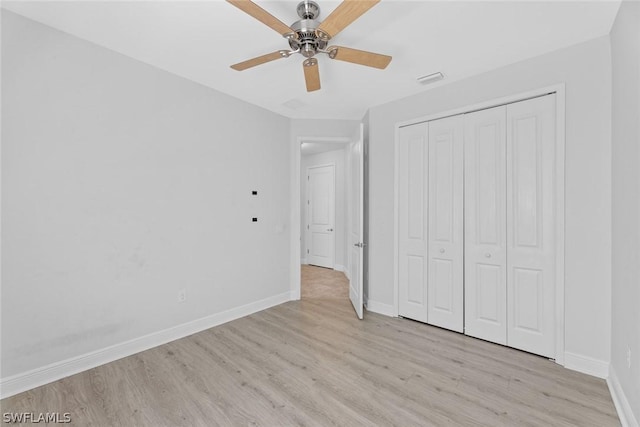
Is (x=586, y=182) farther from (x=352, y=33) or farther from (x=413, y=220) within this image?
(x=352, y=33)

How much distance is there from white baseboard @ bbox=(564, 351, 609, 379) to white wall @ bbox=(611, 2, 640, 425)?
114 millimetres

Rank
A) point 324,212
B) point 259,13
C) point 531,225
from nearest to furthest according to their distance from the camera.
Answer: point 259,13
point 531,225
point 324,212

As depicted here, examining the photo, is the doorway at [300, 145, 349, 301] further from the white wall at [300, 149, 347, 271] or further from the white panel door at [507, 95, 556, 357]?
the white panel door at [507, 95, 556, 357]

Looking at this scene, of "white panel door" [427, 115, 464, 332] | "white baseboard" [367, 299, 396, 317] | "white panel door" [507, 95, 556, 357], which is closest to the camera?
"white panel door" [507, 95, 556, 357]

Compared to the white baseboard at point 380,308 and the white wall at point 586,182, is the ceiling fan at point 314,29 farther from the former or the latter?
the white baseboard at point 380,308

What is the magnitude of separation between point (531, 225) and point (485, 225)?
1.18 ft

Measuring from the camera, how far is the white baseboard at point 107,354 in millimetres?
1925

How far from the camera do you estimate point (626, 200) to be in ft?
5.76

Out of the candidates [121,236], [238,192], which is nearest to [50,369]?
[121,236]

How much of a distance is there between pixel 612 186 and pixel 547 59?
116 cm

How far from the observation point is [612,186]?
205 cm

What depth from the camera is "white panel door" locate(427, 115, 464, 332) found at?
289cm

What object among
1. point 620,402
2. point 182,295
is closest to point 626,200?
point 620,402

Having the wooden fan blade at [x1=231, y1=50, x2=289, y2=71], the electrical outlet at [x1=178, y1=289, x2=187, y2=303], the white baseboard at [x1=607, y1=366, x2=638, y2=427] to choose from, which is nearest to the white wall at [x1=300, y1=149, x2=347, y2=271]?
the electrical outlet at [x1=178, y1=289, x2=187, y2=303]
